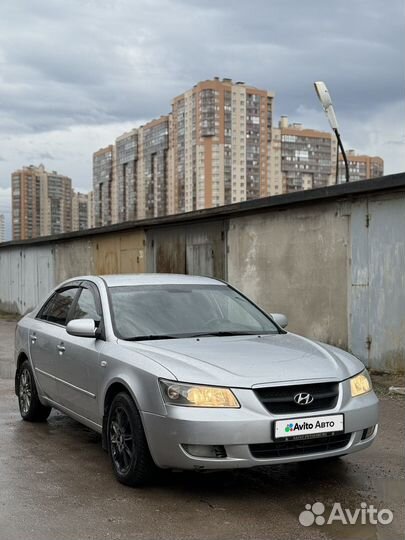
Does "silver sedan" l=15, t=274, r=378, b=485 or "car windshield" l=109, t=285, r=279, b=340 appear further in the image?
"car windshield" l=109, t=285, r=279, b=340

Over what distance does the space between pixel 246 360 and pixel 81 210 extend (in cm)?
8923

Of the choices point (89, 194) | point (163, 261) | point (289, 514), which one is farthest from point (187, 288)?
point (89, 194)

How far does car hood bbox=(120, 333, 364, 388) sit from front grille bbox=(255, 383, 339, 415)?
5 centimetres

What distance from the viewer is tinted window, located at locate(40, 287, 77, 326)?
6.68m

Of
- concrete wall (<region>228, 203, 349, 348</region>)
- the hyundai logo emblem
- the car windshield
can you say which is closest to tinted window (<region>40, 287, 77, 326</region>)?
the car windshield

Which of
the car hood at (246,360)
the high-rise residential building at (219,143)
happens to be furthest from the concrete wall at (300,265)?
the high-rise residential building at (219,143)

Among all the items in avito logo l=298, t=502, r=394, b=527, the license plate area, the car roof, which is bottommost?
avito logo l=298, t=502, r=394, b=527

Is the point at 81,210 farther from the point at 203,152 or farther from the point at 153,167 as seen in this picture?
the point at 203,152

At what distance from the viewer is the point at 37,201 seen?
8175cm

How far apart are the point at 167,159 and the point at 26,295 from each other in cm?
4764

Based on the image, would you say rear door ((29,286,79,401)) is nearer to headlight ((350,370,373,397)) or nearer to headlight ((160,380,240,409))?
headlight ((160,380,240,409))

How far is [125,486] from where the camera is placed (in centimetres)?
492

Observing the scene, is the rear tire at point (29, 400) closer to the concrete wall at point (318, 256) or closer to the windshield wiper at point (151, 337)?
the windshield wiper at point (151, 337)

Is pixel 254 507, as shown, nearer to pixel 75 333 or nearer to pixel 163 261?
pixel 75 333
